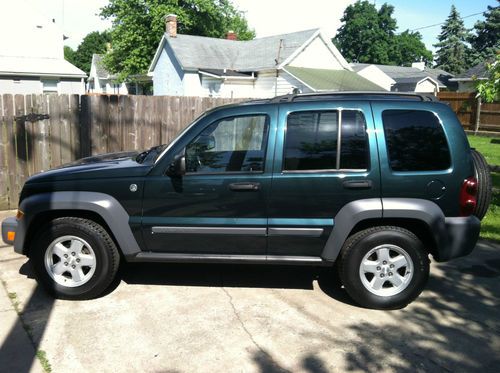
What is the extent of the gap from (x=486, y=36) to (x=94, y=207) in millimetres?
71242

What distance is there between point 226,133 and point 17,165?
15.1 feet

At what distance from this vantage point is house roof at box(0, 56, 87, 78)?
2364 centimetres

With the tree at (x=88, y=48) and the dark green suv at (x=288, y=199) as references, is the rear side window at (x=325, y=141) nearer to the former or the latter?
the dark green suv at (x=288, y=199)

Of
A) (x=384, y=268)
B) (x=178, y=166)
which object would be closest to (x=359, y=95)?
(x=384, y=268)

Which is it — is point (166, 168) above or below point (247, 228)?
above

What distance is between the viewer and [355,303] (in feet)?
14.6

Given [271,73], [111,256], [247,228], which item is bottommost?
[111,256]

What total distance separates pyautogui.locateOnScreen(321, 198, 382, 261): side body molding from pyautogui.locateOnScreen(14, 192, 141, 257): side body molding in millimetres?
1780

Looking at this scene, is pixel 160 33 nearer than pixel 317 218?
No

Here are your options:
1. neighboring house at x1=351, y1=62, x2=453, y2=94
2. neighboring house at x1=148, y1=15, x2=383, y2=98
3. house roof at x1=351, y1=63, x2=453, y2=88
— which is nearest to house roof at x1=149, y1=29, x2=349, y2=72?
neighboring house at x1=148, y1=15, x2=383, y2=98

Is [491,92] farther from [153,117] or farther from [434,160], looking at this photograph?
[153,117]

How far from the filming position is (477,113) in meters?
22.5

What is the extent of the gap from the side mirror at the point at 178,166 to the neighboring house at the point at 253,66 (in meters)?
19.5

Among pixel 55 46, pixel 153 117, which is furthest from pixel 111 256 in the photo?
pixel 55 46
